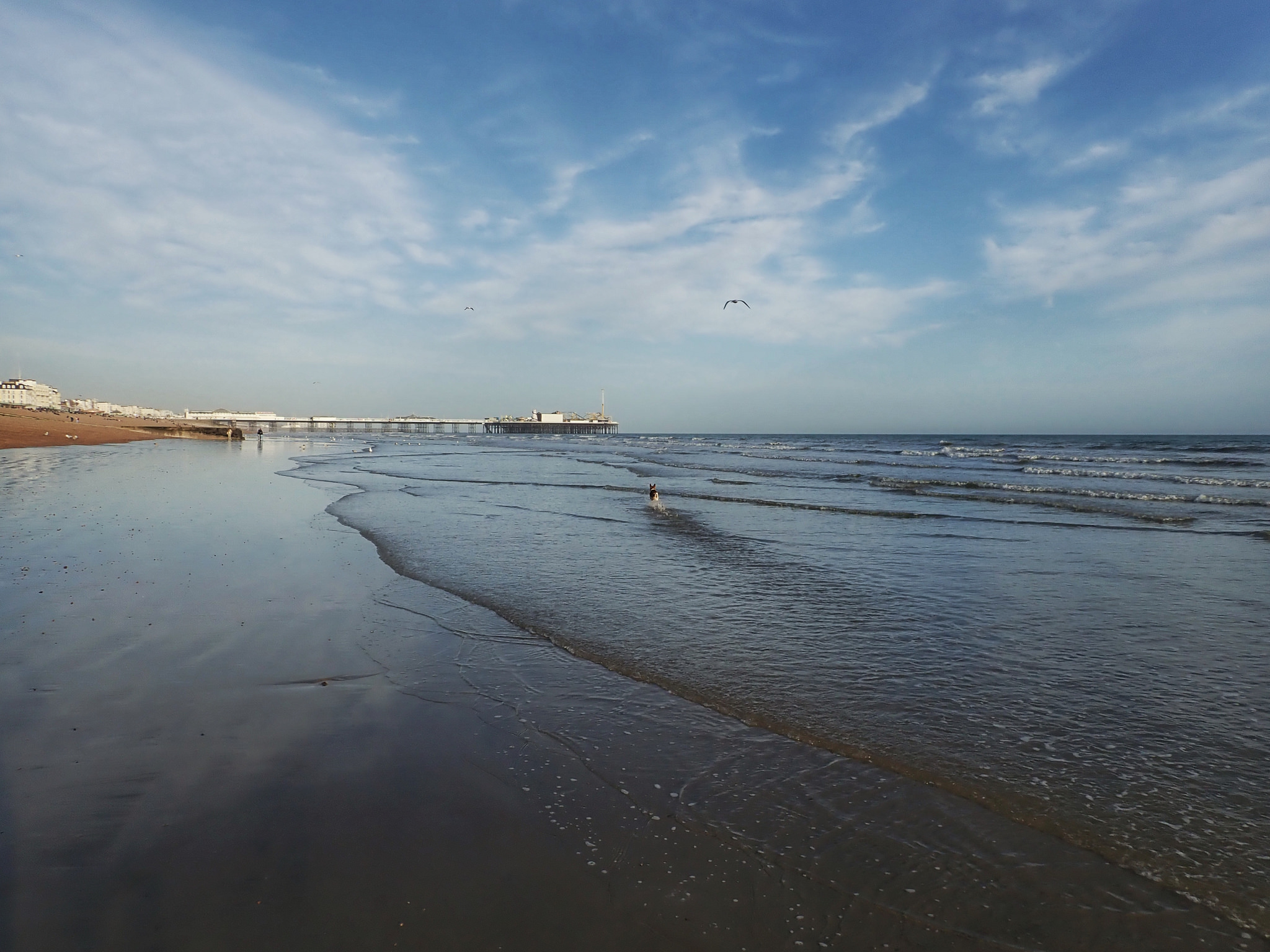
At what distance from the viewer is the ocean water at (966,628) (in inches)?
169

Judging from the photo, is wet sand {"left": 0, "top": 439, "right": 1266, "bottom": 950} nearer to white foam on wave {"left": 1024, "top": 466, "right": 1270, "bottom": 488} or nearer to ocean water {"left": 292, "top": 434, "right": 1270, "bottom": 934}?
ocean water {"left": 292, "top": 434, "right": 1270, "bottom": 934}

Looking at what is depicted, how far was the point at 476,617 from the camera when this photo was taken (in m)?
8.20

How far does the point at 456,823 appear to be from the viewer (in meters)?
3.77

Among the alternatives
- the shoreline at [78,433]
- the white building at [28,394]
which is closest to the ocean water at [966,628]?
the shoreline at [78,433]

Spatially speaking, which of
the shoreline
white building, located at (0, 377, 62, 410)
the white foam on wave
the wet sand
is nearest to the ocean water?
the wet sand

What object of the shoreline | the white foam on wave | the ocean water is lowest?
the ocean water

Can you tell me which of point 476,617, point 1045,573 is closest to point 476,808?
point 476,617

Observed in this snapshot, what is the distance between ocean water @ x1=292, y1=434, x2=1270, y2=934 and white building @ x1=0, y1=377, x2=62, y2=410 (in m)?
138

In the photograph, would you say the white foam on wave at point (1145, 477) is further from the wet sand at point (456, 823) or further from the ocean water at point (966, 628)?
the wet sand at point (456, 823)

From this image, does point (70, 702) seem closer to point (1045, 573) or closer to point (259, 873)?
point (259, 873)

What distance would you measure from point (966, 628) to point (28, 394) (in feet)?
556

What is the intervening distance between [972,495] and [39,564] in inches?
1042

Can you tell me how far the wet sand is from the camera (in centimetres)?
302

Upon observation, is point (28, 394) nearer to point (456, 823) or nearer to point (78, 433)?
point (78, 433)
